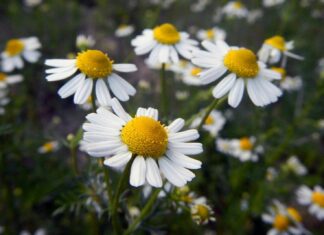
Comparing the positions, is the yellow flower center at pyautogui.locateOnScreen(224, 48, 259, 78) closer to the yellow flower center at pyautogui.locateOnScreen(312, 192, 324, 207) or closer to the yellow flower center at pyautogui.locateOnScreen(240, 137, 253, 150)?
the yellow flower center at pyautogui.locateOnScreen(240, 137, 253, 150)

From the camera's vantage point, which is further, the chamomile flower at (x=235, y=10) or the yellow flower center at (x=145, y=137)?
the chamomile flower at (x=235, y=10)

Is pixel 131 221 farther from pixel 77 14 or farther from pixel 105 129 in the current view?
pixel 77 14

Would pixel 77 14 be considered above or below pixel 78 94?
below

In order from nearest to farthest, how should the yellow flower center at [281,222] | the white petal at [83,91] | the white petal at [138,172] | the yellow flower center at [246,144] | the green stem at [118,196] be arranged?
the white petal at [138,172]
the green stem at [118,196]
the white petal at [83,91]
the yellow flower center at [281,222]
the yellow flower center at [246,144]

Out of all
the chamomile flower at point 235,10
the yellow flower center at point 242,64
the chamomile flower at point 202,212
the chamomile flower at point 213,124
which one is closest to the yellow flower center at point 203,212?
the chamomile flower at point 202,212

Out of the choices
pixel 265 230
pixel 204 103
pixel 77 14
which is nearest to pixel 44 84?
pixel 77 14

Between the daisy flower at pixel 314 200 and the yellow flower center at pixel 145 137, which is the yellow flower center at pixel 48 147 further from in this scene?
the daisy flower at pixel 314 200
